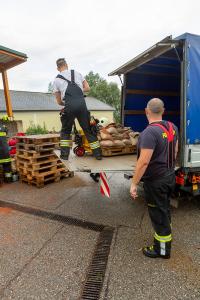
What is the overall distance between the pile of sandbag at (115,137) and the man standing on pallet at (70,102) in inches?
13.8

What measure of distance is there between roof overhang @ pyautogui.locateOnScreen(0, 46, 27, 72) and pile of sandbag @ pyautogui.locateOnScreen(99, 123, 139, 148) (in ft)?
12.5

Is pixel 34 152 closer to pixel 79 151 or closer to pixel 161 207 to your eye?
pixel 79 151

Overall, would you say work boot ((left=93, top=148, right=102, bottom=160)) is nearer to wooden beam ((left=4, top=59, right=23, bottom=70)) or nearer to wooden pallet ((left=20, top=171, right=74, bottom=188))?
wooden pallet ((left=20, top=171, right=74, bottom=188))

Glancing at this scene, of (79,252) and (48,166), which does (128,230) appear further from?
(48,166)

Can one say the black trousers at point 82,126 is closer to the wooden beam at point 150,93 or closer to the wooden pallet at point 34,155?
the wooden pallet at point 34,155

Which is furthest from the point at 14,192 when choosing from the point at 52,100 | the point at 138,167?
the point at 52,100

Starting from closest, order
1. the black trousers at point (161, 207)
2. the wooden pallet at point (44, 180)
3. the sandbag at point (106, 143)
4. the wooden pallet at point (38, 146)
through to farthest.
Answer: the black trousers at point (161, 207), the sandbag at point (106, 143), the wooden pallet at point (38, 146), the wooden pallet at point (44, 180)

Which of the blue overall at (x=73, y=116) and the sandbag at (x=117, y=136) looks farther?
the sandbag at (x=117, y=136)

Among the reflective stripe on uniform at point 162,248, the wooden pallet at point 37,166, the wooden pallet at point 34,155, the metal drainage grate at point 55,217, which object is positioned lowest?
the metal drainage grate at point 55,217

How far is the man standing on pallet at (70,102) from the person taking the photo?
4512mm

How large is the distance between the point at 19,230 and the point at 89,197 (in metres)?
1.84

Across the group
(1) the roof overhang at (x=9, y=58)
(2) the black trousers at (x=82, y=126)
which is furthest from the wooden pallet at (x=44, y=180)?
(1) the roof overhang at (x=9, y=58)

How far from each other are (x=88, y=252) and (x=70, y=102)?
255 cm

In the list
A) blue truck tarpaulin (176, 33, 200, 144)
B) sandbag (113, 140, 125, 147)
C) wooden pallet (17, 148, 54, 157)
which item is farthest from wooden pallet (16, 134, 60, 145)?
blue truck tarpaulin (176, 33, 200, 144)
